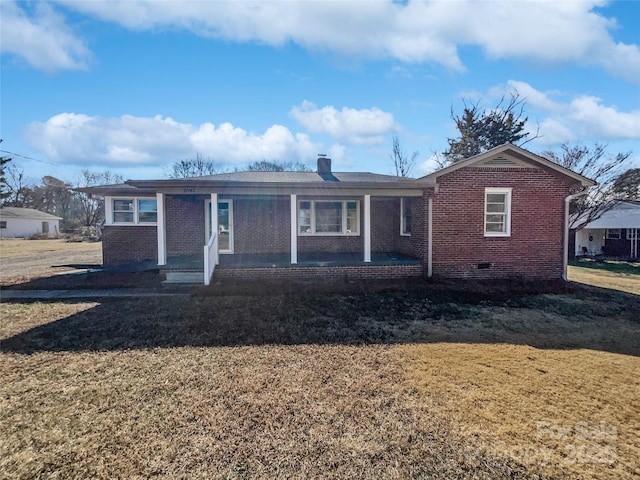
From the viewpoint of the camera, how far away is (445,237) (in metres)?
10.4

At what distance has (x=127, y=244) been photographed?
42.2 ft

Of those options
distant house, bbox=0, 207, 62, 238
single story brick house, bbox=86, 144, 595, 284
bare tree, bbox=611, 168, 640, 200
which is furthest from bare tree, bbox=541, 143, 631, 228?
distant house, bbox=0, 207, 62, 238

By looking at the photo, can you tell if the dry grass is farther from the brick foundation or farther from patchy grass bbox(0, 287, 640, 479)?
the brick foundation

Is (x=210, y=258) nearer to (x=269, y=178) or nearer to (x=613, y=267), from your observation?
(x=269, y=178)

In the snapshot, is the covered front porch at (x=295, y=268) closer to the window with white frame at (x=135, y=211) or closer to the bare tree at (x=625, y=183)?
the window with white frame at (x=135, y=211)

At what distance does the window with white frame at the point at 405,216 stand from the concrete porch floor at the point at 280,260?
880 mm

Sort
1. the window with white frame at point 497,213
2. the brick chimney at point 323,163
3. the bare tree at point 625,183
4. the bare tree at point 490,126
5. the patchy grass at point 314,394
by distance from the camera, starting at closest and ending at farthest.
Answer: the patchy grass at point 314,394, the window with white frame at point 497,213, the brick chimney at point 323,163, the bare tree at point 625,183, the bare tree at point 490,126

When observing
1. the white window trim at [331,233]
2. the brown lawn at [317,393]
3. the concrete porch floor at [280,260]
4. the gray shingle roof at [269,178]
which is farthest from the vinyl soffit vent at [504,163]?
the brown lawn at [317,393]

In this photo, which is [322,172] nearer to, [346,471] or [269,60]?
[269,60]

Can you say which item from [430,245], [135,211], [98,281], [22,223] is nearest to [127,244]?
[135,211]

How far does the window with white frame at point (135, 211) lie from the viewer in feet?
42.0

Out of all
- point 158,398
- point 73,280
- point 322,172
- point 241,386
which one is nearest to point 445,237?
point 322,172

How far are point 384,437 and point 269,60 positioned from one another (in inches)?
564

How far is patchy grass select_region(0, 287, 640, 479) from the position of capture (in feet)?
8.59
